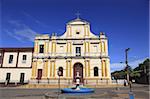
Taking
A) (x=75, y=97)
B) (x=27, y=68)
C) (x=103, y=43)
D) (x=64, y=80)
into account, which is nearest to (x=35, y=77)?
(x=27, y=68)

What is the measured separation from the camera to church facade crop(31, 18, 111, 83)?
121 feet

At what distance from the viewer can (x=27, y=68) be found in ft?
127

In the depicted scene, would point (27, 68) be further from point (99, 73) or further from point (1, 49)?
point (99, 73)

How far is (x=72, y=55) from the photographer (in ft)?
125

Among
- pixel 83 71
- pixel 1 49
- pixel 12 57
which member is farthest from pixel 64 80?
pixel 1 49

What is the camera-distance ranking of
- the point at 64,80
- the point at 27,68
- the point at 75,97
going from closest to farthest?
1. the point at 75,97
2. the point at 64,80
3. the point at 27,68

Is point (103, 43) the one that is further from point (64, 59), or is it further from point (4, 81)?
point (4, 81)

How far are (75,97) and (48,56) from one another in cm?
2447

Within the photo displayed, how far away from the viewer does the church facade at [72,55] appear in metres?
36.8

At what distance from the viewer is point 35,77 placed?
122ft

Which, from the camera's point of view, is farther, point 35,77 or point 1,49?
point 1,49

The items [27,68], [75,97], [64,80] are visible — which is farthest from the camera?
[27,68]

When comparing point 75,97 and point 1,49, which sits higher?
point 1,49

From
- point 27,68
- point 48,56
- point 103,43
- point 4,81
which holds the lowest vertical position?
point 4,81
